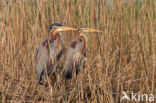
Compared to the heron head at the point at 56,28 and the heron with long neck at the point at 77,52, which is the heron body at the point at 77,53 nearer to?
the heron with long neck at the point at 77,52

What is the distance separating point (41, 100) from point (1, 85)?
0.34m

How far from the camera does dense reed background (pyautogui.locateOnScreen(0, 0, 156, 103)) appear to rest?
2205mm

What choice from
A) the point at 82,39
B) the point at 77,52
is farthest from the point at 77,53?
the point at 82,39

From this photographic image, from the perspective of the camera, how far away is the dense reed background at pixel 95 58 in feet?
7.23

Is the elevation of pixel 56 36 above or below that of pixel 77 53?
above

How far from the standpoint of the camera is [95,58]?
8.14 ft

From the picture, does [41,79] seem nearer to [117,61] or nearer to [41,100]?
[41,100]

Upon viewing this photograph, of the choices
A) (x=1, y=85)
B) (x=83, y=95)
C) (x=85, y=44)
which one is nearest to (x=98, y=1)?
(x=85, y=44)

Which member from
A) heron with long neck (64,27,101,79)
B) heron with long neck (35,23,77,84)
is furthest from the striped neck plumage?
heron with long neck (35,23,77,84)

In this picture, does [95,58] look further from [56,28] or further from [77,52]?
[56,28]

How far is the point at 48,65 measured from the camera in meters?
2.57

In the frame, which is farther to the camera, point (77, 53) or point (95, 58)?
point (77, 53)

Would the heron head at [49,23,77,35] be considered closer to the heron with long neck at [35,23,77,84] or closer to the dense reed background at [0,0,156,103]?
the heron with long neck at [35,23,77,84]

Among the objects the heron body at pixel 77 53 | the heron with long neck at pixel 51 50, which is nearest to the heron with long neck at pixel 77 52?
the heron body at pixel 77 53
